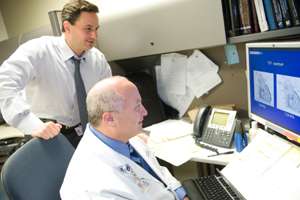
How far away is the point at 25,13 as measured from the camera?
3.29 m

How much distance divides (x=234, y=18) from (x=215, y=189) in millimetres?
794

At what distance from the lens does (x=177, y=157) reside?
5.04 feet

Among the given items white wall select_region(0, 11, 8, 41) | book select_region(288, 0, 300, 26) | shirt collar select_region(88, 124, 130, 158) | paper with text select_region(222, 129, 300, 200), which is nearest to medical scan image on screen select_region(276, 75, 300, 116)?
paper with text select_region(222, 129, 300, 200)

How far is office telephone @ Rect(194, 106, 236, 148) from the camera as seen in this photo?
1570mm

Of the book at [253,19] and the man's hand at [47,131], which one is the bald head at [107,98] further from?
the book at [253,19]

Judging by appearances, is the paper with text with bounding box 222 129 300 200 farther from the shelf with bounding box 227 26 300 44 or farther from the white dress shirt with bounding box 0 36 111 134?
the white dress shirt with bounding box 0 36 111 134

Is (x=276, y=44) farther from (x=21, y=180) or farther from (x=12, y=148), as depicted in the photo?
(x=12, y=148)

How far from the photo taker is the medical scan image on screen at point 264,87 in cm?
128

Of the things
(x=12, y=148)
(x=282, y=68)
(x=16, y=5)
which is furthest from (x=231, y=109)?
(x=16, y=5)

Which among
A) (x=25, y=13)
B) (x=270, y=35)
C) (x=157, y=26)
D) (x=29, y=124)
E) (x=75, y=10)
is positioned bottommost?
(x=29, y=124)

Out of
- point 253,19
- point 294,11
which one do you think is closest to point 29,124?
point 253,19

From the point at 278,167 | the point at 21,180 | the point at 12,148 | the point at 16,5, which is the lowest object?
the point at 12,148

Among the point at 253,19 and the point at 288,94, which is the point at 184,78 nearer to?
the point at 253,19

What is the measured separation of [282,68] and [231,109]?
598mm
